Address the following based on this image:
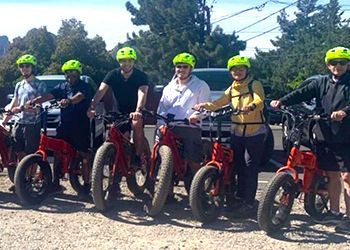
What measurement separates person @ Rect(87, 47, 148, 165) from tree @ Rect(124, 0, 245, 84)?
3579cm

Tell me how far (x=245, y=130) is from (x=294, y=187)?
92 cm

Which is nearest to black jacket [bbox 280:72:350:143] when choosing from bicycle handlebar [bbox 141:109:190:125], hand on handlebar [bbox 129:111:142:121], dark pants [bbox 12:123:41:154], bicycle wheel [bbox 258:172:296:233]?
bicycle wheel [bbox 258:172:296:233]

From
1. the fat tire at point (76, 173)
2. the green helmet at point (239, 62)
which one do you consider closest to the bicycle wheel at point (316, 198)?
the green helmet at point (239, 62)

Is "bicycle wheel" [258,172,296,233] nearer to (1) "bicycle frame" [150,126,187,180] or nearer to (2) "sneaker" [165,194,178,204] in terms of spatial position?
(1) "bicycle frame" [150,126,187,180]

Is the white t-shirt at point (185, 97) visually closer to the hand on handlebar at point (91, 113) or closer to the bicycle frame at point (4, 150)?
the hand on handlebar at point (91, 113)

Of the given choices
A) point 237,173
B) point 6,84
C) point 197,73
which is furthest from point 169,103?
point 6,84

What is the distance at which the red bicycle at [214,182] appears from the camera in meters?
6.58

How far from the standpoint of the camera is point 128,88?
7.61 m

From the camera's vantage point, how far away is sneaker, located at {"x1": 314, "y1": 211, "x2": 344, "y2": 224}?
6691 mm

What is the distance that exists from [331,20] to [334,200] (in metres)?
60.2

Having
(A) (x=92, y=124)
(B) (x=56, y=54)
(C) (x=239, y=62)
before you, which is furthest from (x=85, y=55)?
(C) (x=239, y=62)

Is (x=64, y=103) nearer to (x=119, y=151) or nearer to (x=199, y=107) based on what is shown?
(x=119, y=151)

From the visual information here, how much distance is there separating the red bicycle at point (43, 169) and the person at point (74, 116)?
8 centimetres

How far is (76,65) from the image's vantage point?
7.84 m
